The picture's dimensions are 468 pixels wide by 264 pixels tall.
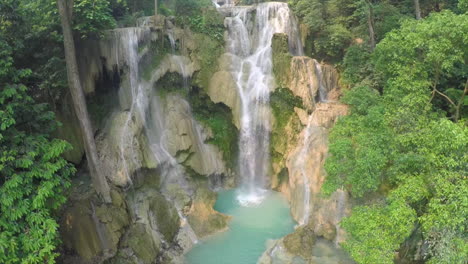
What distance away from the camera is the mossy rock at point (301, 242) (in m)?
13.4

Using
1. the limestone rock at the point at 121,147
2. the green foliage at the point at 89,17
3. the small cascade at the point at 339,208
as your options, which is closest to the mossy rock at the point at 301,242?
the small cascade at the point at 339,208

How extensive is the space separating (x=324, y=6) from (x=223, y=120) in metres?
9.67

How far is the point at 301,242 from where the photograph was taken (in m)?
13.8

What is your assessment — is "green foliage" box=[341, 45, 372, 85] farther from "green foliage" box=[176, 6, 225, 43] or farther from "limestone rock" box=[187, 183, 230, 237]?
"limestone rock" box=[187, 183, 230, 237]

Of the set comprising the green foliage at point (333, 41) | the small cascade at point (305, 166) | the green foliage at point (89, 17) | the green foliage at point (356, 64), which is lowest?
the small cascade at point (305, 166)

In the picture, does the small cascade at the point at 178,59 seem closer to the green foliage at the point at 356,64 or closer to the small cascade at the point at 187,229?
the small cascade at the point at 187,229

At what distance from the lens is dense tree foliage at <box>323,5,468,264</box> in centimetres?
891

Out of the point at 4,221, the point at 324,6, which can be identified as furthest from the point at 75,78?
the point at 324,6

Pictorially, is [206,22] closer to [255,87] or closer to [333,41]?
[255,87]

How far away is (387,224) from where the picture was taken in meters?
9.48

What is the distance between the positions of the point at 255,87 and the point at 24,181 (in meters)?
12.6

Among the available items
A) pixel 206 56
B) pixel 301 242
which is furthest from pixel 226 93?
pixel 301 242

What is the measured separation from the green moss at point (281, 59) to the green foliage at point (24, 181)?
11.8 meters

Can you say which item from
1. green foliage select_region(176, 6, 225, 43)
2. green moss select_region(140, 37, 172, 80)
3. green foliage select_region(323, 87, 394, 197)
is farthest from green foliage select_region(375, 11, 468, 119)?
green moss select_region(140, 37, 172, 80)
